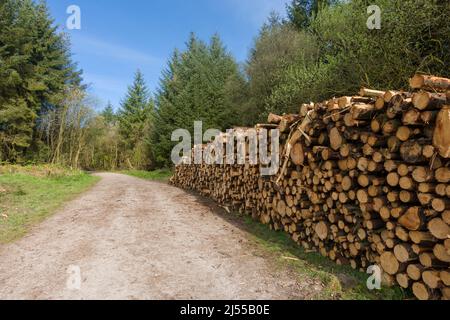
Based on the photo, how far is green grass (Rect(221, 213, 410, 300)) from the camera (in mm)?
3131

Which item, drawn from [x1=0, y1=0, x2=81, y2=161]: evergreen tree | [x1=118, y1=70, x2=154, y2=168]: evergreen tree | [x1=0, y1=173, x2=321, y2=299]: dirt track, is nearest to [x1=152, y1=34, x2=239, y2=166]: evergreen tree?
[x1=0, y1=0, x2=81, y2=161]: evergreen tree

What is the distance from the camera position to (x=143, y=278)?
11.2 ft

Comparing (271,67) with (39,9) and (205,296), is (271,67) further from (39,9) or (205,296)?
(39,9)

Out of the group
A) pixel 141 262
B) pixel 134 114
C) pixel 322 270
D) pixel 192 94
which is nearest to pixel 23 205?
pixel 141 262

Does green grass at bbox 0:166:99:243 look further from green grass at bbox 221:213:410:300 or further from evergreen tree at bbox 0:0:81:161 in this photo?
evergreen tree at bbox 0:0:81:161

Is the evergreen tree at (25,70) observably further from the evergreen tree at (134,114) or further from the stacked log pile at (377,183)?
the stacked log pile at (377,183)

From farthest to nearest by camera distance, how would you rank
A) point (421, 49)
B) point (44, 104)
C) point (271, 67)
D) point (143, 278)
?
point (44, 104), point (271, 67), point (421, 49), point (143, 278)

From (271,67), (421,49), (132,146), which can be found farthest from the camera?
(132,146)

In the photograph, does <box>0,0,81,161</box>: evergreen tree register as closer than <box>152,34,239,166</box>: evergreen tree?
Yes

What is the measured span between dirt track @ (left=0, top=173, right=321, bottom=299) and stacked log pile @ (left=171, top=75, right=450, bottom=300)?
34.8 inches

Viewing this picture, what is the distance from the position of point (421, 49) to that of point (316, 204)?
6.49 m

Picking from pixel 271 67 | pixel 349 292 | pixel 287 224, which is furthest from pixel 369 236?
pixel 271 67

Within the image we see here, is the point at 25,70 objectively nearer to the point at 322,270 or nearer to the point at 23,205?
the point at 23,205

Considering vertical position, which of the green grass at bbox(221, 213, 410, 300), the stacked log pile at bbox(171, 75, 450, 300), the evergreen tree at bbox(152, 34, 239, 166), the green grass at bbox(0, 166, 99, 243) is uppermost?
the evergreen tree at bbox(152, 34, 239, 166)
